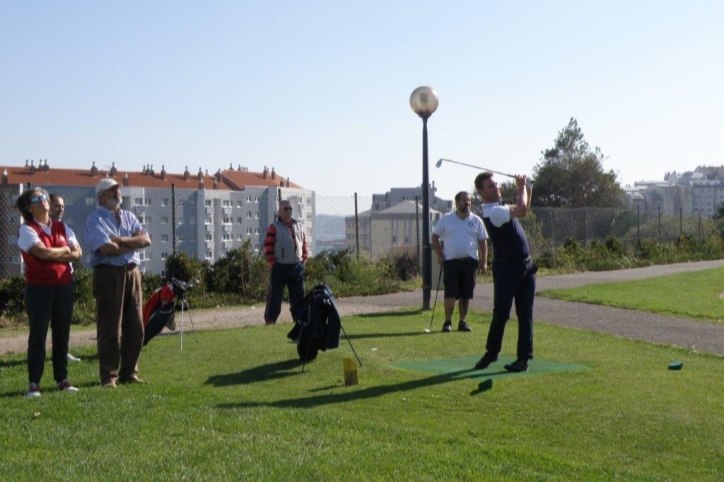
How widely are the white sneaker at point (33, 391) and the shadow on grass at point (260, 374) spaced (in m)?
1.45

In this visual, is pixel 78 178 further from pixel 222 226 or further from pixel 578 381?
pixel 578 381

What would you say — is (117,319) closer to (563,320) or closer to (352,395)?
(352,395)

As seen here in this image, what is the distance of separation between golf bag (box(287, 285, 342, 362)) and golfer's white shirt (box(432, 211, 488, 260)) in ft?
11.3

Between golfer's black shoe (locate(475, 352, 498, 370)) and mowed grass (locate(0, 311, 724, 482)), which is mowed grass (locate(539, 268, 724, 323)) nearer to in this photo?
mowed grass (locate(0, 311, 724, 482))

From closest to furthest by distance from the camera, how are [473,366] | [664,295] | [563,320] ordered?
[473,366] → [563,320] → [664,295]

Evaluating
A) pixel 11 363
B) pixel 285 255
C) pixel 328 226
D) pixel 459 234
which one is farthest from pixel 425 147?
pixel 11 363

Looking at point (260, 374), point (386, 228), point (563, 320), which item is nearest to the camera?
point (260, 374)

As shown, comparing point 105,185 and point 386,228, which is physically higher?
point 105,185

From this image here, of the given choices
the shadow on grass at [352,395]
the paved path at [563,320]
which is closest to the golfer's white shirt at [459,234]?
the paved path at [563,320]

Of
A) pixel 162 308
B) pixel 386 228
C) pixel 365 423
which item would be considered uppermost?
pixel 386 228

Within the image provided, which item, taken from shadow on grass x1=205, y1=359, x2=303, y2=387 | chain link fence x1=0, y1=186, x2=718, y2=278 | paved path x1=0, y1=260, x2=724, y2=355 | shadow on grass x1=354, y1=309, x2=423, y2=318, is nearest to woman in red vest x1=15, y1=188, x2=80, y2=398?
shadow on grass x1=205, y1=359, x2=303, y2=387

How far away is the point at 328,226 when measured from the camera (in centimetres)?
2283

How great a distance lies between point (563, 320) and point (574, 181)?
119 ft

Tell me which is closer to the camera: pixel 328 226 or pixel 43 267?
pixel 43 267
